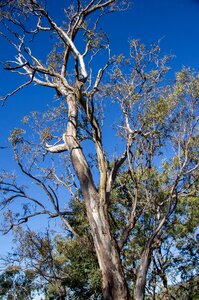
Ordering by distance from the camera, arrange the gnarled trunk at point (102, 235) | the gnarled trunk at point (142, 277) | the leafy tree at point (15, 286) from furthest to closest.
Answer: the leafy tree at point (15, 286)
the gnarled trunk at point (142, 277)
the gnarled trunk at point (102, 235)

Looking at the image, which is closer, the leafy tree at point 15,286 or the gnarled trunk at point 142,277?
the gnarled trunk at point 142,277

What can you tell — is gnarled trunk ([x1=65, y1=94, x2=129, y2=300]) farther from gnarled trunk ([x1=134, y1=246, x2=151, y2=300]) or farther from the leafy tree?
the leafy tree

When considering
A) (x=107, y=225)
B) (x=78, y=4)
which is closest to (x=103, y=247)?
(x=107, y=225)

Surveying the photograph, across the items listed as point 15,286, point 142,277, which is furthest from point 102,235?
point 15,286

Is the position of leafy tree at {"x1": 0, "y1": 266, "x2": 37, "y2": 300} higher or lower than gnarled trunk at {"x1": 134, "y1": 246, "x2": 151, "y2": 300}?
higher

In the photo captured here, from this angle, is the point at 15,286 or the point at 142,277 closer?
the point at 142,277

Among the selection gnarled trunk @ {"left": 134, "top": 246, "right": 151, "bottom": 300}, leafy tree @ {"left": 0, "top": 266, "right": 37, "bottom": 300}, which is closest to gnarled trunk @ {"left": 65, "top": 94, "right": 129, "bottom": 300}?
gnarled trunk @ {"left": 134, "top": 246, "right": 151, "bottom": 300}

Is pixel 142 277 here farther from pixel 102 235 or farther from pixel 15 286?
pixel 15 286

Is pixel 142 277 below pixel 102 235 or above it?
below

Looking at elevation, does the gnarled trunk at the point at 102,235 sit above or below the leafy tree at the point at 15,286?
below

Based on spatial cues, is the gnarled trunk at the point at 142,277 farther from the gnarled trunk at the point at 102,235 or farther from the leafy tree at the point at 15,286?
the leafy tree at the point at 15,286

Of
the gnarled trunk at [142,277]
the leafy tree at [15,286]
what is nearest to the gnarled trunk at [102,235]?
the gnarled trunk at [142,277]

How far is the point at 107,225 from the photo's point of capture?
5684mm

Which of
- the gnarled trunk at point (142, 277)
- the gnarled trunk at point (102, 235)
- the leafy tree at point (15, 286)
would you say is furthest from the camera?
the leafy tree at point (15, 286)
